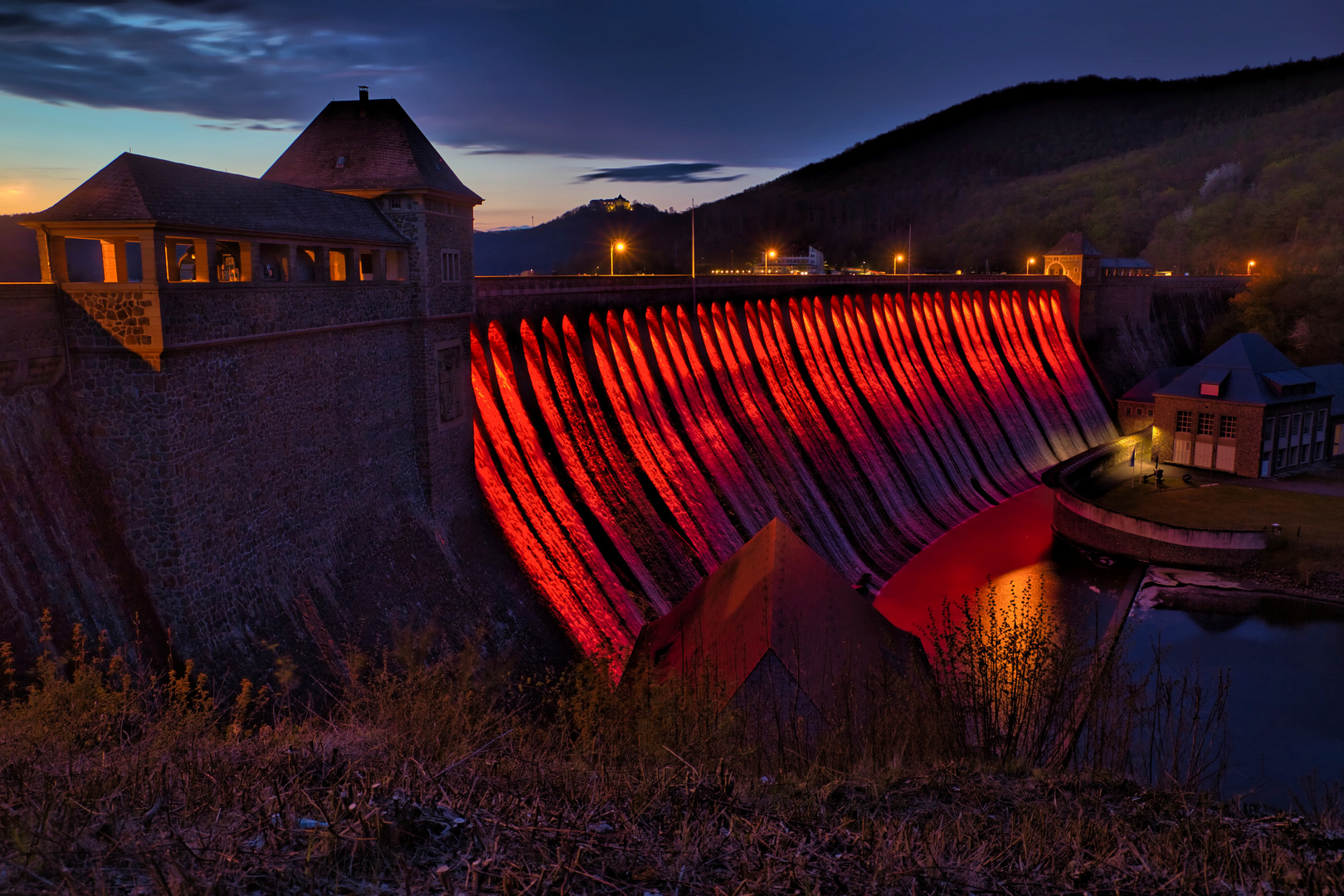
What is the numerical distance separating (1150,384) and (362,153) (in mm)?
47717

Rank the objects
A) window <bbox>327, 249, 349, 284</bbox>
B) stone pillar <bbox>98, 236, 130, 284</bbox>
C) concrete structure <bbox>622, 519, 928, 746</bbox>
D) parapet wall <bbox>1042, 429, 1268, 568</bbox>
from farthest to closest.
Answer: parapet wall <bbox>1042, 429, 1268, 568</bbox> → window <bbox>327, 249, 349, 284</bbox> → concrete structure <bbox>622, 519, 928, 746</bbox> → stone pillar <bbox>98, 236, 130, 284</bbox>

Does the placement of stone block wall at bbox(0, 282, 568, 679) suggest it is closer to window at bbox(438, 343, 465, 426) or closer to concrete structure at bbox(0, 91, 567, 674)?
concrete structure at bbox(0, 91, 567, 674)

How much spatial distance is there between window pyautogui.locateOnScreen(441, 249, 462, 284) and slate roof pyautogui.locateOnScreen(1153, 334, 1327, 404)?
36623mm

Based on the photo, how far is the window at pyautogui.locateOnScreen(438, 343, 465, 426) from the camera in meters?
19.1

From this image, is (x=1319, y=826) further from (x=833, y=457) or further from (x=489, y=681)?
(x=833, y=457)

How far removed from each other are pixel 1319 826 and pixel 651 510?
638 inches

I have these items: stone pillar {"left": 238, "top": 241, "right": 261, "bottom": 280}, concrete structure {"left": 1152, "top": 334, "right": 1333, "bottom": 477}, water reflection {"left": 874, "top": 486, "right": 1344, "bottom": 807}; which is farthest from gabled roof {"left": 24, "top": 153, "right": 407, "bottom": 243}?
concrete structure {"left": 1152, "top": 334, "right": 1333, "bottom": 477}

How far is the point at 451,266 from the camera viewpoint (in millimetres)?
19422

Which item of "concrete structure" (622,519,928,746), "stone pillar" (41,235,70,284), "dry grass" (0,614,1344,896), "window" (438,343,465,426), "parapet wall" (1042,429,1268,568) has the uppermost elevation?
"stone pillar" (41,235,70,284)

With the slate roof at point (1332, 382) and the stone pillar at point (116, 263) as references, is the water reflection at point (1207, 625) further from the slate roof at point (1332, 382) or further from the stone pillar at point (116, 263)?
the slate roof at point (1332, 382)

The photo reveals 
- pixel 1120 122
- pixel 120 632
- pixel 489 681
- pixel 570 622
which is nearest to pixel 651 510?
pixel 570 622

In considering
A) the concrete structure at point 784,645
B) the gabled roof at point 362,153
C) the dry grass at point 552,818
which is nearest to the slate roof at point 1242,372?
the concrete structure at point 784,645

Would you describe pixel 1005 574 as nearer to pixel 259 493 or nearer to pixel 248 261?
pixel 259 493

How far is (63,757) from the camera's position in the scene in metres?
7.92
